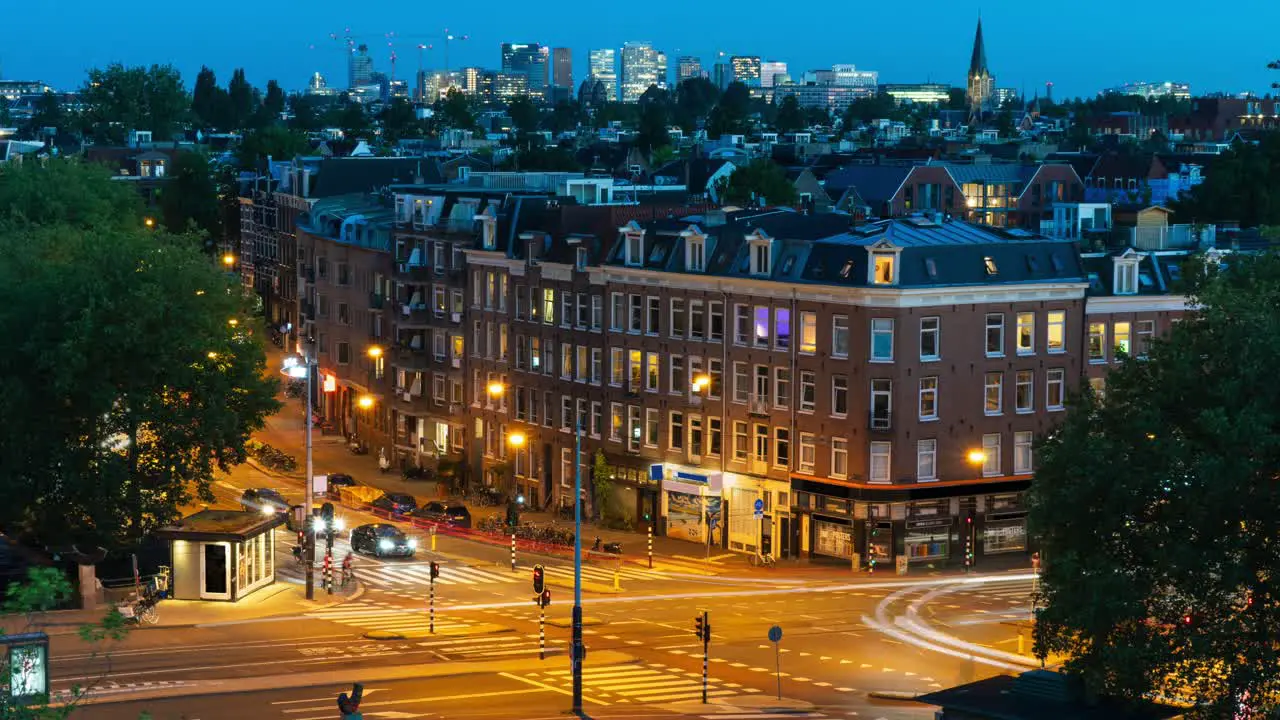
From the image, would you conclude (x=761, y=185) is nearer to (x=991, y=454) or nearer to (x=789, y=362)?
(x=789, y=362)

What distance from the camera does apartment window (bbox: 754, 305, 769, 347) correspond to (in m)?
98.7

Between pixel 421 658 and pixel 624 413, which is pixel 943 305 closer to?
pixel 624 413

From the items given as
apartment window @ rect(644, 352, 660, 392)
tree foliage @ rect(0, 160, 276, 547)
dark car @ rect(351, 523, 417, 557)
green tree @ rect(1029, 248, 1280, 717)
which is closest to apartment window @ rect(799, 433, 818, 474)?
apartment window @ rect(644, 352, 660, 392)

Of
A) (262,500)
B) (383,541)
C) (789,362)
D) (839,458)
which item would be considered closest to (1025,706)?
(839,458)

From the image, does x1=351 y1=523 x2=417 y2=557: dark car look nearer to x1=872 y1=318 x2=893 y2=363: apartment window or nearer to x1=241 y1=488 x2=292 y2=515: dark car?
x1=241 y1=488 x2=292 y2=515: dark car

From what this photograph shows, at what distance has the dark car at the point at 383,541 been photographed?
9819 cm

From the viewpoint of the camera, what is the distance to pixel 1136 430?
5419cm

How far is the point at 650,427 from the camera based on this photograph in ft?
344

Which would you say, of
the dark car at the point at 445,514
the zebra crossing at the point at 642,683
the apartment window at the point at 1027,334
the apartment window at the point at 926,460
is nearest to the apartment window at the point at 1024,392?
the apartment window at the point at 1027,334

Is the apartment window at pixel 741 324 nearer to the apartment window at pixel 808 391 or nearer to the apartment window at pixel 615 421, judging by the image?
the apartment window at pixel 808 391

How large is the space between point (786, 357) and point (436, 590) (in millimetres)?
19767

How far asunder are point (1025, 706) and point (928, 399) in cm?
3974

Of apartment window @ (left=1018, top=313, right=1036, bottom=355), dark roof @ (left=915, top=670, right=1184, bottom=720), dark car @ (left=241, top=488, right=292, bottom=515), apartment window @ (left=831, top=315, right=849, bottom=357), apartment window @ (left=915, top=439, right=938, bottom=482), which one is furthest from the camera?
dark car @ (left=241, top=488, right=292, bottom=515)

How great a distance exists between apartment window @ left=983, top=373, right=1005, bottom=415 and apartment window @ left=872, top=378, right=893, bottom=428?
17.0ft
